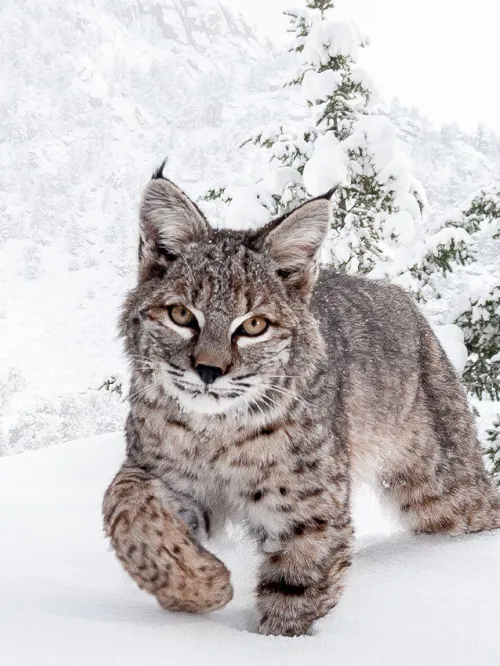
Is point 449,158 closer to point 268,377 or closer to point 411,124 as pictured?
point 411,124

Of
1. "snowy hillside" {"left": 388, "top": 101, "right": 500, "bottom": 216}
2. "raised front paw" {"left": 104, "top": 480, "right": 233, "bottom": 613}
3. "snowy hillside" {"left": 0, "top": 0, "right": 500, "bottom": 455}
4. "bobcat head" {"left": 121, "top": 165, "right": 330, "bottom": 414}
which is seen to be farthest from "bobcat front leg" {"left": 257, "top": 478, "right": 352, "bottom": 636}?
"snowy hillside" {"left": 388, "top": 101, "right": 500, "bottom": 216}

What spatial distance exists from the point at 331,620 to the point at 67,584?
1.27 metres

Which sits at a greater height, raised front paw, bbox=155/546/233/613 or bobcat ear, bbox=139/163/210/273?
bobcat ear, bbox=139/163/210/273

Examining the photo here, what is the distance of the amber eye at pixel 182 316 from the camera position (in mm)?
3160

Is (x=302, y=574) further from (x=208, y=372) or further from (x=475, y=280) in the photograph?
(x=475, y=280)

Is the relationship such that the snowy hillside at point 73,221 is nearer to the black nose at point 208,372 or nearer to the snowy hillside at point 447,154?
the snowy hillside at point 447,154

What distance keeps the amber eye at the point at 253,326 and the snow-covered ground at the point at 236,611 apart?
115 cm

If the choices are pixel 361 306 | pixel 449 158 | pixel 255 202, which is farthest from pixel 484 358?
pixel 449 158

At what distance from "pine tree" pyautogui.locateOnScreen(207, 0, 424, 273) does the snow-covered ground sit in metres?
6.73

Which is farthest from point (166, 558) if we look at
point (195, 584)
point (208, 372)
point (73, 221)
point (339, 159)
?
point (73, 221)

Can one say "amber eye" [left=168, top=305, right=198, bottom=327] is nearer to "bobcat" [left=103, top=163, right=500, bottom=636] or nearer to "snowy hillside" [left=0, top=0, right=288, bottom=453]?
"bobcat" [left=103, top=163, right=500, bottom=636]

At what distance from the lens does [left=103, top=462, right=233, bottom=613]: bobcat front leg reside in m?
3.02

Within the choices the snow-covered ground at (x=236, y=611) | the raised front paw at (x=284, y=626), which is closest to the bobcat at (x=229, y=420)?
the raised front paw at (x=284, y=626)

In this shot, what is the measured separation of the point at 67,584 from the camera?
3.53m
